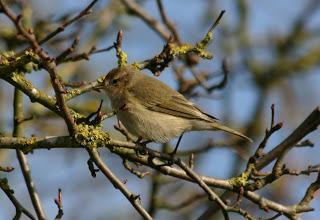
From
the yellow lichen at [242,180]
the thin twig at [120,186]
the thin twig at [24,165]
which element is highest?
the thin twig at [24,165]

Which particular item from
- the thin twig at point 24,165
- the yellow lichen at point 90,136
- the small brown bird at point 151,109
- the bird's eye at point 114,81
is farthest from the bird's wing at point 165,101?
the yellow lichen at point 90,136

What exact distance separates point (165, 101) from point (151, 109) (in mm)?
204

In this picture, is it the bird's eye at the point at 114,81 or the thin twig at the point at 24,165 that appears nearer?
the thin twig at the point at 24,165

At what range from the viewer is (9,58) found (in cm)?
379

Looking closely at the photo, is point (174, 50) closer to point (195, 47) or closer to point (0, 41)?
point (195, 47)

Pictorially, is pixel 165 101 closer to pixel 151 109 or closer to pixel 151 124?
pixel 151 109

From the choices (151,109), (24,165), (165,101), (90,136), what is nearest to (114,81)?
(151,109)

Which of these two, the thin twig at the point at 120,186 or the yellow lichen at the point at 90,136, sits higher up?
the yellow lichen at the point at 90,136

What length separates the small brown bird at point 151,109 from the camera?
16.5 feet

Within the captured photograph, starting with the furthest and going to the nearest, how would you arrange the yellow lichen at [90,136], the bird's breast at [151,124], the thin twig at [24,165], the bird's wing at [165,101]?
the bird's wing at [165,101]
the bird's breast at [151,124]
the thin twig at [24,165]
the yellow lichen at [90,136]

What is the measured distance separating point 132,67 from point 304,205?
1581 mm

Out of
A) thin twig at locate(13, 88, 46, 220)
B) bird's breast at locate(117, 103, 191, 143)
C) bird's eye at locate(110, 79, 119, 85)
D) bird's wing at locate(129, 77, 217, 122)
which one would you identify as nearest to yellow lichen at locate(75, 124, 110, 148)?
thin twig at locate(13, 88, 46, 220)

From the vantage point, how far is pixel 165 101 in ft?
18.3

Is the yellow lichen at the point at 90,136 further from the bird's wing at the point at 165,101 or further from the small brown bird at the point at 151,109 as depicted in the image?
the bird's wing at the point at 165,101
